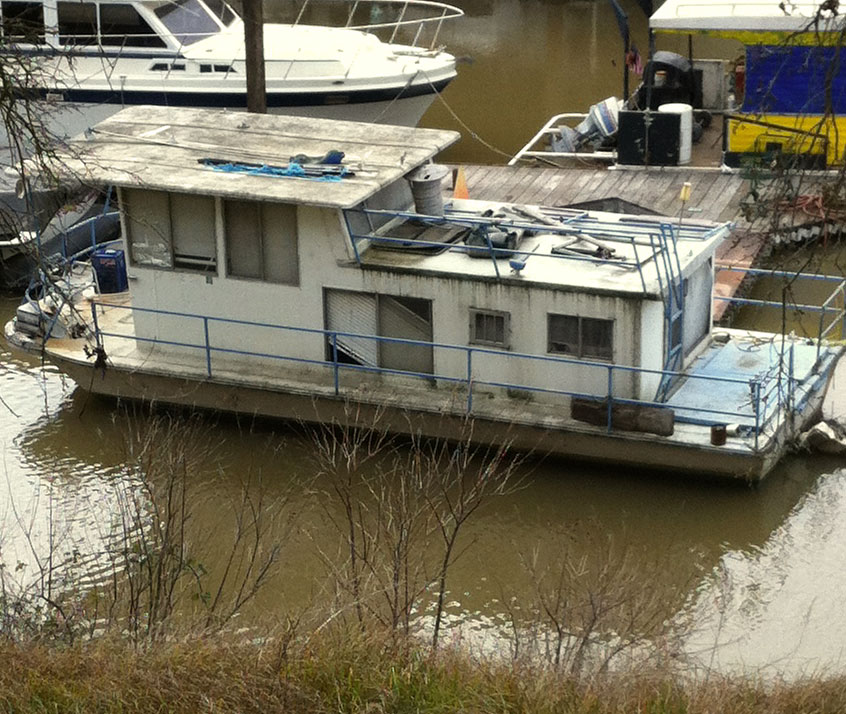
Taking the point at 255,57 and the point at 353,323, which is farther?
the point at 255,57

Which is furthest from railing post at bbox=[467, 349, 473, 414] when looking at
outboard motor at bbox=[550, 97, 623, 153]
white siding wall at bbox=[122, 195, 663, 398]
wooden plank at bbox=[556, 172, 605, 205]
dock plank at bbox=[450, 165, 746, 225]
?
outboard motor at bbox=[550, 97, 623, 153]

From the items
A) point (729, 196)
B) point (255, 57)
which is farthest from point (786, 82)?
point (255, 57)

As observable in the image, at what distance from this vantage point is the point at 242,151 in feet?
53.8

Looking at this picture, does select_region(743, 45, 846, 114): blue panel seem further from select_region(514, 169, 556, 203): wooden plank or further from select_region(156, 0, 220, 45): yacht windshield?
select_region(156, 0, 220, 45): yacht windshield

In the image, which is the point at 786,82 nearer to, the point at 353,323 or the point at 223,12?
the point at 353,323

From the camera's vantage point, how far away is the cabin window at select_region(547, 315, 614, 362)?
1456cm

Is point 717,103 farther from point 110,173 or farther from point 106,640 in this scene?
point 106,640

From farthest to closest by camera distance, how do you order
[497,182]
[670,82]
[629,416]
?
[670,82]
[497,182]
[629,416]

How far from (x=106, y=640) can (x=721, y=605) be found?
5.86 m

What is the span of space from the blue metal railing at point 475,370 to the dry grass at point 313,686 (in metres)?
5.30

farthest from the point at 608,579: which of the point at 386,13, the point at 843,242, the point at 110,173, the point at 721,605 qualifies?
the point at 386,13

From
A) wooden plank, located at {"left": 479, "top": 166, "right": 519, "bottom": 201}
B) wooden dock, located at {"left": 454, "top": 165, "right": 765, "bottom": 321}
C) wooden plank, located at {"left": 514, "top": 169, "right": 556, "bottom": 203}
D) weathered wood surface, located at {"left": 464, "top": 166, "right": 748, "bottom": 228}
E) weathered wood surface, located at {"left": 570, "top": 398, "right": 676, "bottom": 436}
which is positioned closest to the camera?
weathered wood surface, located at {"left": 570, "top": 398, "right": 676, "bottom": 436}

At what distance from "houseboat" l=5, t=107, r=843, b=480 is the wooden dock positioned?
2.94 meters

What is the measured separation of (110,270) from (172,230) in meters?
1.94
